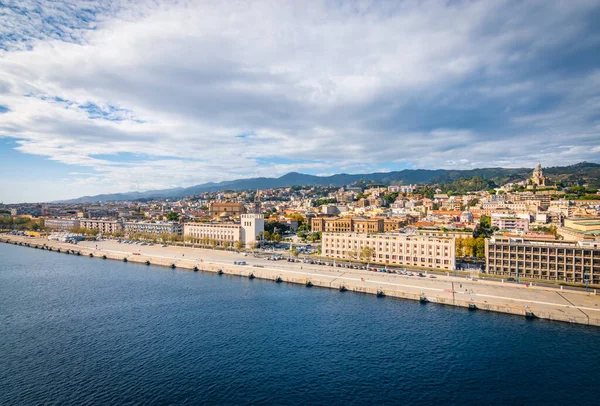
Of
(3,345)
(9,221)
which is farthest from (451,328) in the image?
(9,221)

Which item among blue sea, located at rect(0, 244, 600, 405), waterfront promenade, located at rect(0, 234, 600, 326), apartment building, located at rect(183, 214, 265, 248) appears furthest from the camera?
apartment building, located at rect(183, 214, 265, 248)

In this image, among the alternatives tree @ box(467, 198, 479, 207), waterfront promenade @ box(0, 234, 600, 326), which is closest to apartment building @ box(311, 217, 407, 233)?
waterfront promenade @ box(0, 234, 600, 326)

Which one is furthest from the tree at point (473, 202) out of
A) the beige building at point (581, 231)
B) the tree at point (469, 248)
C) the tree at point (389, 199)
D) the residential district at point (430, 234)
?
the tree at point (469, 248)

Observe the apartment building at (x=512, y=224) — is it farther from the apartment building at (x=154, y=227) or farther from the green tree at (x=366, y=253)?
the apartment building at (x=154, y=227)

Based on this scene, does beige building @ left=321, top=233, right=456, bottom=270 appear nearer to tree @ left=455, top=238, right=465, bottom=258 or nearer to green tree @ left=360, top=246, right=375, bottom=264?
green tree @ left=360, top=246, right=375, bottom=264

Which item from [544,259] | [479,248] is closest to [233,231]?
[479,248]

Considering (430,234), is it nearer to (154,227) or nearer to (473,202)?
(154,227)

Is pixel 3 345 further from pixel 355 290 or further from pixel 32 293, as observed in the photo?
pixel 355 290
